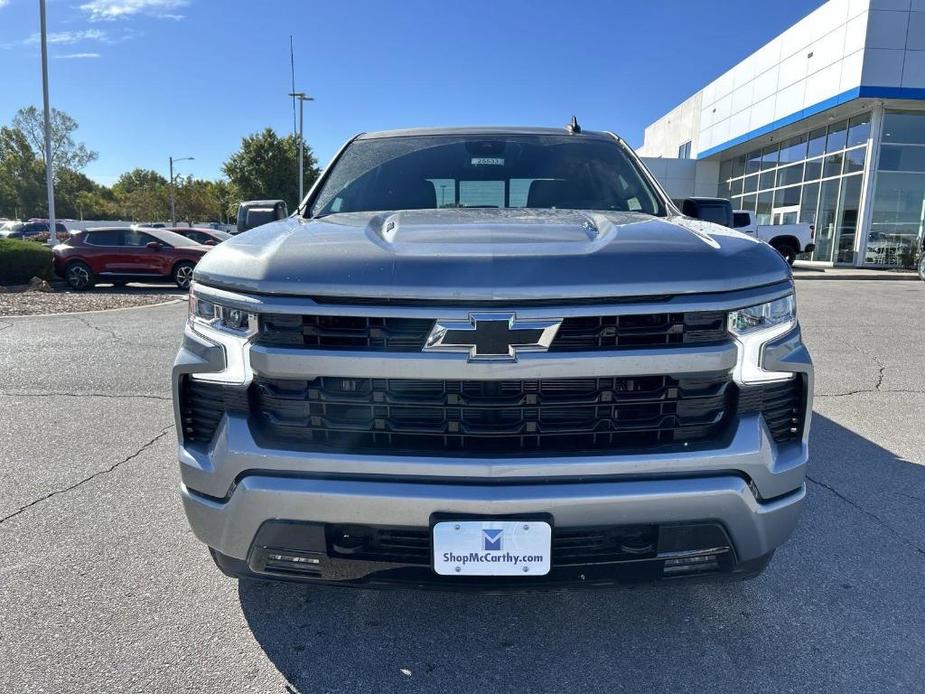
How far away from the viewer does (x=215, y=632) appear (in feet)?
7.19

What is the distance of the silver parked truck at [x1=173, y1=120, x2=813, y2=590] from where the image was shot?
1703 millimetres

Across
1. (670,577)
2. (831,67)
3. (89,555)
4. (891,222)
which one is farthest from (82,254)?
(891,222)

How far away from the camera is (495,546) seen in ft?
5.63

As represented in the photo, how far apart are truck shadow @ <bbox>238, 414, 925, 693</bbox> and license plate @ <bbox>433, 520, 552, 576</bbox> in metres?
0.45

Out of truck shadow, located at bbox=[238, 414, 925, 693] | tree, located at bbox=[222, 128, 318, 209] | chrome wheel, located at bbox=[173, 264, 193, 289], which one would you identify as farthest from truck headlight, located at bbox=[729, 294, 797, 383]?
tree, located at bbox=[222, 128, 318, 209]

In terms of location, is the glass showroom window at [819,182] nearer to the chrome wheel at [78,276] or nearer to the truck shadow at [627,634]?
the truck shadow at [627,634]

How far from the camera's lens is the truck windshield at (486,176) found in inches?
117

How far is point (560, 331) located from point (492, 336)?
19 cm

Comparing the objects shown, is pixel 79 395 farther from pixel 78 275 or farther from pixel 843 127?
pixel 843 127

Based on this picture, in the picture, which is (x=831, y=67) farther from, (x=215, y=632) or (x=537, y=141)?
(x=215, y=632)

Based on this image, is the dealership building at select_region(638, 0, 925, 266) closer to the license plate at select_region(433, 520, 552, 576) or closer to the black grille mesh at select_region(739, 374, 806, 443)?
the black grille mesh at select_region(739, 374, 806, 443)

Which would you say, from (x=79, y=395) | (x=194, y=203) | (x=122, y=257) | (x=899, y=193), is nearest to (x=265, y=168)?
(x=194, y=203)

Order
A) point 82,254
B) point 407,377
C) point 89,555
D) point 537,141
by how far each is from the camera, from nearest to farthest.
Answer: point 407,377, point 89,555, point 537,141, point 82,254

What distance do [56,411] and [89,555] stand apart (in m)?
2.56
